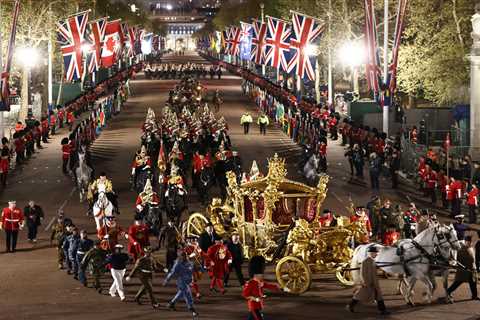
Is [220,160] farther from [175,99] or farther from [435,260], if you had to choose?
[175,99]

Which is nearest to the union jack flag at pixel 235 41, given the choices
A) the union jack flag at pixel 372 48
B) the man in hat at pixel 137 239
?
the union jack flag at pixel 372 48

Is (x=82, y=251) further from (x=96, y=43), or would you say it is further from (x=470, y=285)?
(x=96, y=43)

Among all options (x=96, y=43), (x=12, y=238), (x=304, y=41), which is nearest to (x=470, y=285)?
(x=12, y=238)

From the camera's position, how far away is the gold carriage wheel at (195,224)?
2558 cm

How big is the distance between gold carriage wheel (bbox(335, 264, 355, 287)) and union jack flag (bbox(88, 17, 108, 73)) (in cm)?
→ 3395

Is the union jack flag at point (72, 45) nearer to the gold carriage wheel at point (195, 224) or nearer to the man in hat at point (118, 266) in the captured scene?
the gold carriage wheel at point (195, 224)

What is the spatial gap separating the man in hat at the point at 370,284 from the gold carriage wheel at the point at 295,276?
69.5 inches

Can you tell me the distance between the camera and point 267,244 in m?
23.8

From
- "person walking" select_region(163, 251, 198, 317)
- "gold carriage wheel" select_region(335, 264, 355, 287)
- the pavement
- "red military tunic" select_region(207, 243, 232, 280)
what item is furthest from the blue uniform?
"gold carriage wheel" select_region(335, 264, 355, 287)

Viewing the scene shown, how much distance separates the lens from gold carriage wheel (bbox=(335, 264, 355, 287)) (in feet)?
71.4

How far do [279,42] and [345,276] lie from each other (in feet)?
114

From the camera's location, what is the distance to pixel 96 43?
55.8 metres

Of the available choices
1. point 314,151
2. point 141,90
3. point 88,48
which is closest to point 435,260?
point 314,151

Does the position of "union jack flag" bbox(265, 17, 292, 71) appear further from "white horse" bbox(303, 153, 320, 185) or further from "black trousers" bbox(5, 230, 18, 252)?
"black trousers" bbox(5, 230, 18, 252)
